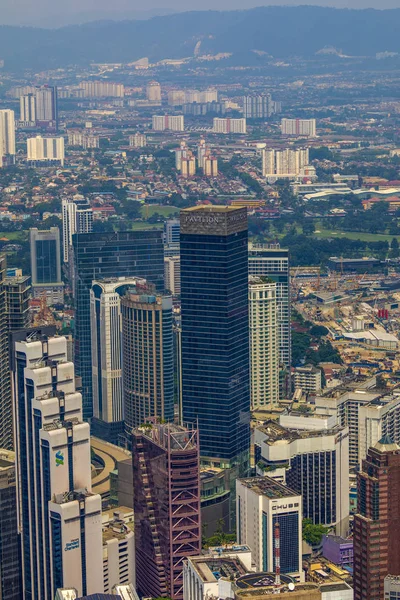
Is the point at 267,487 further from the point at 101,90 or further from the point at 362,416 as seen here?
the point at 101,90

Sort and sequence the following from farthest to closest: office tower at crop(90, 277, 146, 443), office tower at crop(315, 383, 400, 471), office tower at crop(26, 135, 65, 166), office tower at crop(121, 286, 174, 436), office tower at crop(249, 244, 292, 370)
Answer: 1. office tower at crop(26, 135, 65, 166)
2. office tower at crop(249, 244, 292, 370)
3. office tower at crop(90, 277, 146, 443)
4. office tower at crop(121, 286, 174, 436)
5. office tower at crop(315, 383, 400, 471)

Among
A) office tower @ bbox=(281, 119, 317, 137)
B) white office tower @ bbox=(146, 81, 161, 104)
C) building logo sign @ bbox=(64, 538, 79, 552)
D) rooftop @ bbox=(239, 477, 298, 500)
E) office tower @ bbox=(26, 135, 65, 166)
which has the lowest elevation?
building logo sign @ bbox=(64, 538, 79, 552)

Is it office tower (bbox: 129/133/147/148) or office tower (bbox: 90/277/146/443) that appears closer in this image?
office tower (bbox: 90/277/146/443)

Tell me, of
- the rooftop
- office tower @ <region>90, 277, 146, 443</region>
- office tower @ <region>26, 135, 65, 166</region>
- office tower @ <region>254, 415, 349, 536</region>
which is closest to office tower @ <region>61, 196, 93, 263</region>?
office tower @ <region>90, 277, 146, 443</region>

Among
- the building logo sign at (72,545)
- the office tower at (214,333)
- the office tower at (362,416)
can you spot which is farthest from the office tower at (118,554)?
the office tower at (362,416)

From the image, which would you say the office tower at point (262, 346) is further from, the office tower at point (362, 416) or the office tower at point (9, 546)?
the office tower at point (9, 546)

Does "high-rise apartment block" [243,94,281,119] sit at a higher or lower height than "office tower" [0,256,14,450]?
higher

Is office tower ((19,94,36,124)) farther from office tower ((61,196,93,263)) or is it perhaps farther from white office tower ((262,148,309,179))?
office tower ((61,196,93,263))
